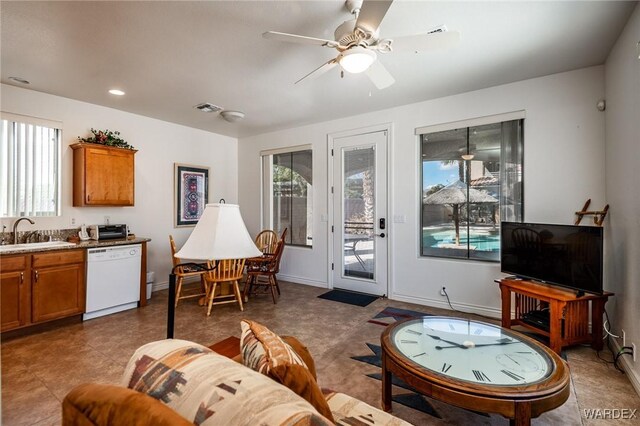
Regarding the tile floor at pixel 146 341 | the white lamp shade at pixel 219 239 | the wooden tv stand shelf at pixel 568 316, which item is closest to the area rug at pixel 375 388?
the tile floor at pixel 146 341

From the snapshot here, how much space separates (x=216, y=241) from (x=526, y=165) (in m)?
3.35

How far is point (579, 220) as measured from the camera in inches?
117

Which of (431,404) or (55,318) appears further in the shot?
(55,318)

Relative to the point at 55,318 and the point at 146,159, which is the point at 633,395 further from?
the point at 146,159

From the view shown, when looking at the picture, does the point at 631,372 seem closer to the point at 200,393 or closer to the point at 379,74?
the point at 379,74

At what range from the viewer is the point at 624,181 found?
2406 millimetres

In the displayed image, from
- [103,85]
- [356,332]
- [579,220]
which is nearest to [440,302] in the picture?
[356,332]

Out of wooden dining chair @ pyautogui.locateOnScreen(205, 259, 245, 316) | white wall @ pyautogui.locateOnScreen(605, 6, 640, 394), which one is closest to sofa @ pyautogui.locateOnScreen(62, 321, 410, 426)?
white wall @ pyautogui.locateOnScreen(605, 6, 640, 394)

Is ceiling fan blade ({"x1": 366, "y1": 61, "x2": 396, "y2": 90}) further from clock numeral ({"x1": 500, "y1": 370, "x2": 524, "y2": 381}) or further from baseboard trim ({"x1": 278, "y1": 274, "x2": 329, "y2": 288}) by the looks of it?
baseboard trim ({"x1": 278, "y1": 274, "x2": 329, "y2": 288})

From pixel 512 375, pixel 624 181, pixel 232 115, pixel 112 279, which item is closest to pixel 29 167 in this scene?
pixel 112 279

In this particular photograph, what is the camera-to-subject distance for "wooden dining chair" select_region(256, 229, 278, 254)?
503 cm

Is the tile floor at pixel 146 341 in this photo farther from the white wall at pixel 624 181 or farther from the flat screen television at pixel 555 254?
the flat screen television at pixel 555 254

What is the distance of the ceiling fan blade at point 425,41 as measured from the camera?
73.6 inches

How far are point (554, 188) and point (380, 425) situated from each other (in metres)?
3.14
